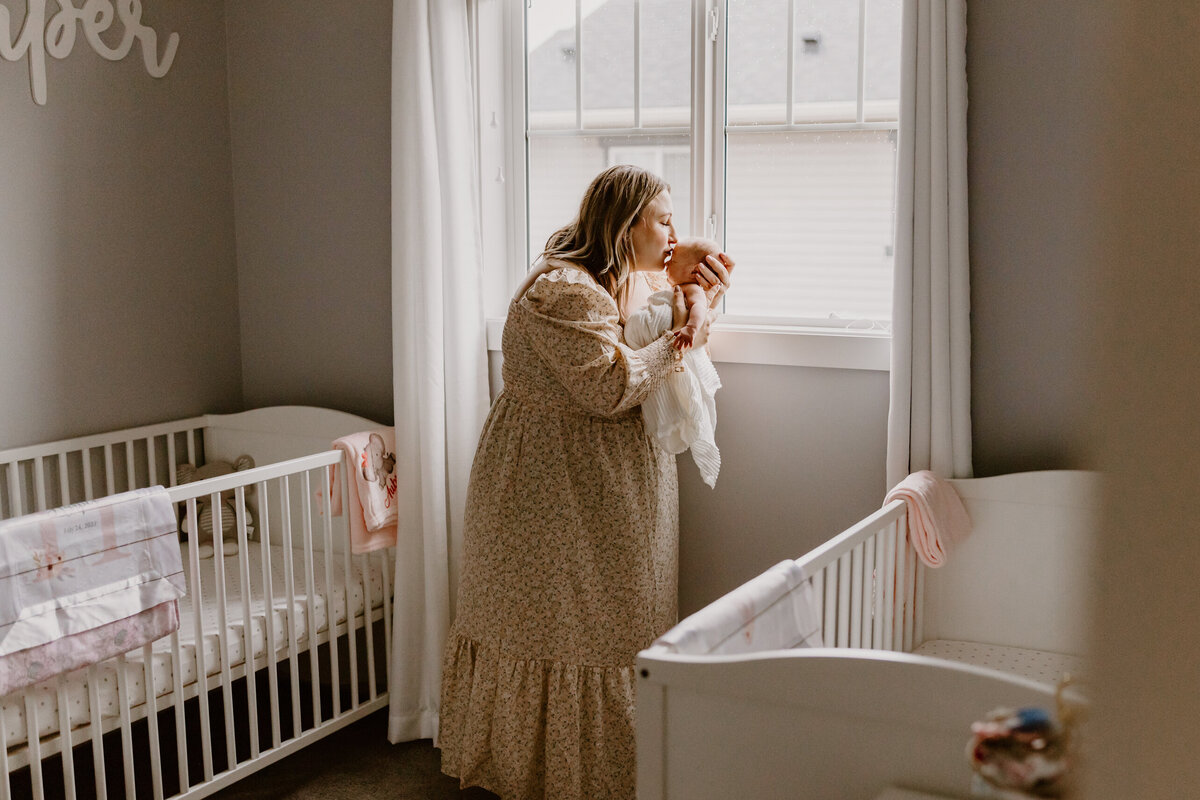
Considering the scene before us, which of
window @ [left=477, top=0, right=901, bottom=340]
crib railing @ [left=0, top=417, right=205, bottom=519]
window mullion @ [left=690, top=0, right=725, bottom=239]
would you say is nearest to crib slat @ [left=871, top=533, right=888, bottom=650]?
window @ [left=477, top=0, right=901, bottom=340]

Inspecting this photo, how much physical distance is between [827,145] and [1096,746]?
2345 mm

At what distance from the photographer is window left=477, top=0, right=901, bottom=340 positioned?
239 cm

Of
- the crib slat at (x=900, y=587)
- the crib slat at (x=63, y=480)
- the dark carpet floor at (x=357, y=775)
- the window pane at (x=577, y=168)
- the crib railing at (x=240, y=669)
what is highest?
the window pane at (x=577, y=168)

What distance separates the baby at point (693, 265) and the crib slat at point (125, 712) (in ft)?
4.21

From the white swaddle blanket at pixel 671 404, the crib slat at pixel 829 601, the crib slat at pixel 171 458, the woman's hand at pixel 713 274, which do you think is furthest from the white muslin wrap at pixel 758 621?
the crib slat at pixel 171 458

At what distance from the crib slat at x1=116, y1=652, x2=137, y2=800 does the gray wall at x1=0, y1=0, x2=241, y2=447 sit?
880mm

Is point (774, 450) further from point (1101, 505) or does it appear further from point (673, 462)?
point (1101, 505)

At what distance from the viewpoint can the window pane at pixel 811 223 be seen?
240 centimetres

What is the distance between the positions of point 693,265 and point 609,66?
0.69m

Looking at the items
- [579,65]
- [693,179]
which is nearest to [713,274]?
[693,179]

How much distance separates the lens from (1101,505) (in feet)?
0.66

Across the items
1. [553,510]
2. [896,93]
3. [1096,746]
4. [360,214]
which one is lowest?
[553,510]

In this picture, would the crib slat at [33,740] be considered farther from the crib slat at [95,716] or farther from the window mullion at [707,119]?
the window mullion at [707,119]

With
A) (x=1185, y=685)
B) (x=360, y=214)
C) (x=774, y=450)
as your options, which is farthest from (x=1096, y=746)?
(x=360, y=214)
